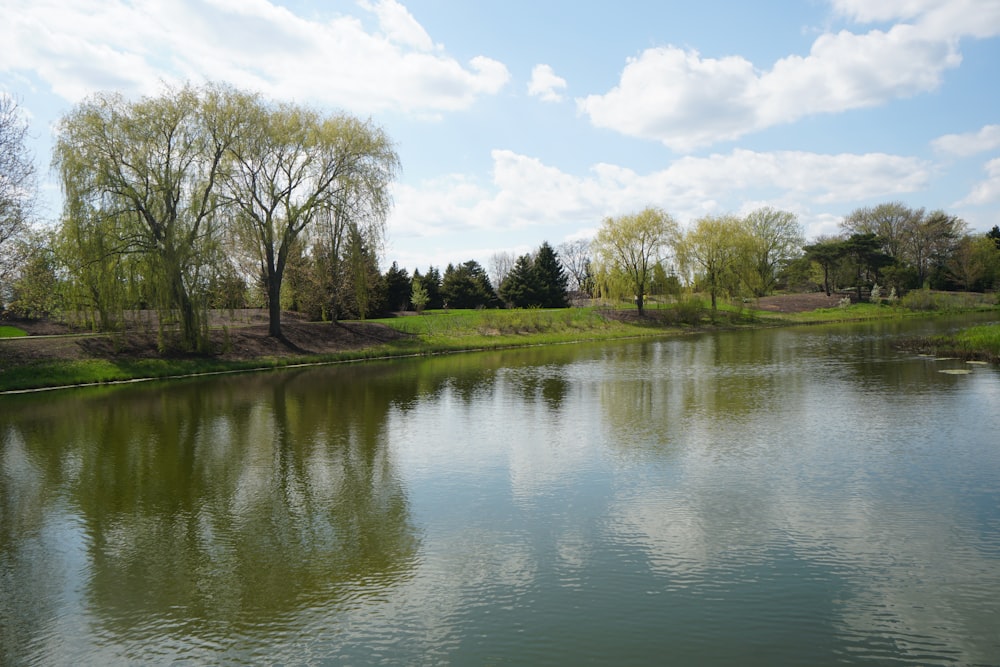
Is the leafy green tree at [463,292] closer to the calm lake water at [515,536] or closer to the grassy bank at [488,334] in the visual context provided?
the grassy bank at [488,334]

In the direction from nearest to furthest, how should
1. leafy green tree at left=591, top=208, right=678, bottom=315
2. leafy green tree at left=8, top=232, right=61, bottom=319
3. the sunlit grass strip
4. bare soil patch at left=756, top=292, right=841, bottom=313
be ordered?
leafy green tree at left=8, top=232, right=61, bottom=319
the sunlit grass strip
leafy green tree at left=591, top=208, right=678, bottom=315
bare soil patch at left=756, top=292, right=841, bottom=313

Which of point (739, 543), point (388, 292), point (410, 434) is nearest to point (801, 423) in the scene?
point (739, 543)

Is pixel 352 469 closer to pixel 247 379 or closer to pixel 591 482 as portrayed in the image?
pixel 591 482

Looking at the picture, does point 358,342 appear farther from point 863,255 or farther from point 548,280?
point 863,255

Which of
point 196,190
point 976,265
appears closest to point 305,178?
point 196,190

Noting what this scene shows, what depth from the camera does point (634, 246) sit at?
160ft

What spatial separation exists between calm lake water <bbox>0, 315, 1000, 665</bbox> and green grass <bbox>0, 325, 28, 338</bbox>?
1434cm

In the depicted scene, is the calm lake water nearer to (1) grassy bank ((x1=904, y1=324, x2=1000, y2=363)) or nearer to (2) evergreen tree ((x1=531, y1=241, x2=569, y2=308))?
(1) grassy bank ((x1=904, y1=324, x2=1000, y2=363))

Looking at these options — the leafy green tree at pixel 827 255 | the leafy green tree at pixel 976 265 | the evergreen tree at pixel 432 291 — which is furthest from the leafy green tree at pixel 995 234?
the evergreen tree at pixel 432 291

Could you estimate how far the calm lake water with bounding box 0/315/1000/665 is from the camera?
4992mm

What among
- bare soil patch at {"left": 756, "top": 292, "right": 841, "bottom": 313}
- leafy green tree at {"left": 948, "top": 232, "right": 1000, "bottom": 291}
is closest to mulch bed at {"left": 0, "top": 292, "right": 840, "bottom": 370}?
bare soil patch at {"left": 756, "top": 292, "right": 841, "bottom": 313}

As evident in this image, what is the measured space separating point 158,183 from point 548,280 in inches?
1652

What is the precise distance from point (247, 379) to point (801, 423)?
61.4 ft

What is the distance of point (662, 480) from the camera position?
8875 millimetres
